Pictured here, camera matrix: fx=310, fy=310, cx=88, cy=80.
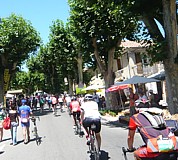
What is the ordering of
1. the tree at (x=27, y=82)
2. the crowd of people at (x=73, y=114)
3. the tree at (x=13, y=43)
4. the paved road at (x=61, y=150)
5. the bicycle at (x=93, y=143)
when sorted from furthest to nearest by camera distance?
1. the tree at (x=27, y=82)
2. the tree at (x=13, y=43)
3. the paved road at (x=61, y=150)
4. the crowd of people at (x=73, y=114)
5. the bicycle at (x=93, y=143)

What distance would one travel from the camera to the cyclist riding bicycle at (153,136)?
12.4 feet

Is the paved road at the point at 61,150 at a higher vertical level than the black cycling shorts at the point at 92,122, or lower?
lower

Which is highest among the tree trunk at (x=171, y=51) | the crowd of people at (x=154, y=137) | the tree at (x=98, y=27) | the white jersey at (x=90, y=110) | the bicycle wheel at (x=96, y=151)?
the tree at (x=98, y=27)

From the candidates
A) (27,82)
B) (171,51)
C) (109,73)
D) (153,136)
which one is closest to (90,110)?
(153,136)

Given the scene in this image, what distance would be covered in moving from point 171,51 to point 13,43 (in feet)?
60.0

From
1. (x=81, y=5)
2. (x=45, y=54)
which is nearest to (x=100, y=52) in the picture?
(x=81, y=5)

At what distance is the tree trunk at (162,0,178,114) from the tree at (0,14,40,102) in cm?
1759

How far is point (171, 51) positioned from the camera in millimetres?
13539

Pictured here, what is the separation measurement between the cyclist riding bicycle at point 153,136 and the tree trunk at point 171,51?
32.4 ft

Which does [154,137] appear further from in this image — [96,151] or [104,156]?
[104,156]

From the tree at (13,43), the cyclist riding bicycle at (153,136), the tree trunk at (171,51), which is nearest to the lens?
the cyclist riding bicycle at (153,136)

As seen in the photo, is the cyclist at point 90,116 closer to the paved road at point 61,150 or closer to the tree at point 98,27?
the paved road at point 61,150

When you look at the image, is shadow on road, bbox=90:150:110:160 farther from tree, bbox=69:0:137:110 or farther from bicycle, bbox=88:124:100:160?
tree, bbox=69:0:137:110

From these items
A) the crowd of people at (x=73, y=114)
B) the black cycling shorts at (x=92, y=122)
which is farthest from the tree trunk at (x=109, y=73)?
the black cycling shorts at (x=92, y=122)
